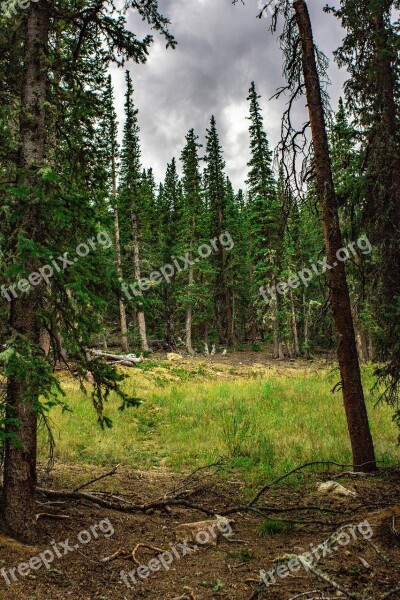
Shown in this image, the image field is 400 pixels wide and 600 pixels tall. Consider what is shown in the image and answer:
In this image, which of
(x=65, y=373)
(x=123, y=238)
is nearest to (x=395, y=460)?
(x=65, y=373)

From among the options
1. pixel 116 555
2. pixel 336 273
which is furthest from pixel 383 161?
pixel 116 555

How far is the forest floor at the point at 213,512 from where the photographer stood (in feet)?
12.7

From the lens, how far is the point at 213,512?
584 cm

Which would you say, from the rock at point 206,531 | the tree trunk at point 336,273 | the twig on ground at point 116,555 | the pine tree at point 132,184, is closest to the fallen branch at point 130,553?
the twig on ground at point 116,555

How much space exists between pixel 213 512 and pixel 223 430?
16.9 ft

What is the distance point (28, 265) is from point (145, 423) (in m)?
9.19

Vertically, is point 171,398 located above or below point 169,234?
below

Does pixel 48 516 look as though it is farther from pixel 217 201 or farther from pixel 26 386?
pixel 217 201

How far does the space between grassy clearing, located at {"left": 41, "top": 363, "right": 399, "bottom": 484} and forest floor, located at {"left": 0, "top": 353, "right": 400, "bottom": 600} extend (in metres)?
0.05

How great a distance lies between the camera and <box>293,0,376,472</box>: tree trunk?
318 inches

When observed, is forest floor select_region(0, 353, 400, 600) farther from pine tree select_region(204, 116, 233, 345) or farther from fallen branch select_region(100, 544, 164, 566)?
pine tree select_region(204, 116, 233, 345)

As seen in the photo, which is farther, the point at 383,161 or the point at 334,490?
the point at 383,161

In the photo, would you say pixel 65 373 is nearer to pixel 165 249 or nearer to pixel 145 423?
pixel 145 423

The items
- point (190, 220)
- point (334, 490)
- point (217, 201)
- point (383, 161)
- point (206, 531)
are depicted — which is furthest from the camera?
point (217, 201)
